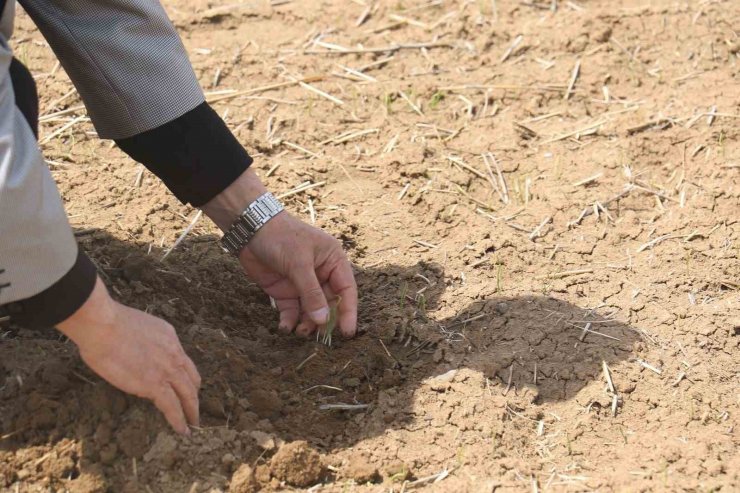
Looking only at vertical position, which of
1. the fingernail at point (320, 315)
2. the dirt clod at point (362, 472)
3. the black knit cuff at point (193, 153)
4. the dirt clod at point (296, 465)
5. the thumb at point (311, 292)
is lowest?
the dirt clod at point (362, 472)

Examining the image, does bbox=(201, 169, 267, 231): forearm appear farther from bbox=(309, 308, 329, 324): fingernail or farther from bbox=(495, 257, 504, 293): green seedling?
bbox=(495, 257, 504, 293): green seedling

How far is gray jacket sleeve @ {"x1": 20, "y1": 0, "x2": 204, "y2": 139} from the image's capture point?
2.60 m

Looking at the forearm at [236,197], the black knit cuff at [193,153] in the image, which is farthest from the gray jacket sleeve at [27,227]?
the forearm at [236,197]

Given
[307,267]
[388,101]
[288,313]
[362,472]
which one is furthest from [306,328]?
[388,101]

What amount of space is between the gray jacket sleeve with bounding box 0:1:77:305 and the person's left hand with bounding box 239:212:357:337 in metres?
0.81

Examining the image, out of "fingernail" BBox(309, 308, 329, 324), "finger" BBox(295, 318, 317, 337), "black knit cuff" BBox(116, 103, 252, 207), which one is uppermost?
"black knit cuff" BBox(116, 103, 252, 207)

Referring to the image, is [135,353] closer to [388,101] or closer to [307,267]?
[307,267]

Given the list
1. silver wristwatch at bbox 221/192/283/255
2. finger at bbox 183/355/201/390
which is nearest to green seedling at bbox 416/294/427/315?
silver wristwatch at bbox 221/192/283/255

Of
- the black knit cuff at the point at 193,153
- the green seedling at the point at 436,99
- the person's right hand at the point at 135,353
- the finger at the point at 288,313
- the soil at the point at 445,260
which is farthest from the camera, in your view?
the green seedling at the point at 436,99

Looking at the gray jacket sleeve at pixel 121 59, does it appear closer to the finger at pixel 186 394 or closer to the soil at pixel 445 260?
the soil at pixel 445 260

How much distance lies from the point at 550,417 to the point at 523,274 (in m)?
0.67

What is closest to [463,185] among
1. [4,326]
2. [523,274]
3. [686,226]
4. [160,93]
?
[523,274]

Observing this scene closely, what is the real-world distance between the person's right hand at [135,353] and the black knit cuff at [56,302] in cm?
3

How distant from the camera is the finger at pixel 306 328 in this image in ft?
9.78
